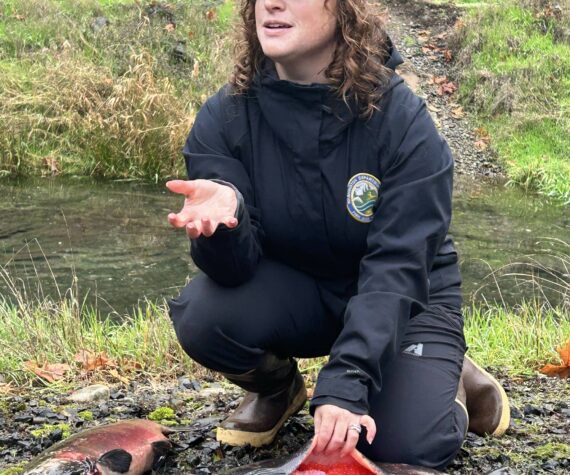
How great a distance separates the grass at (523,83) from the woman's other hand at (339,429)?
10.8 metres

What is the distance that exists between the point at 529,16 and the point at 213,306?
600 inches

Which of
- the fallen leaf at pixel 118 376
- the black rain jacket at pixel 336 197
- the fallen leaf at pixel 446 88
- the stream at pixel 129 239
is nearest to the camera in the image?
the black rain jacket at pixel 336 197

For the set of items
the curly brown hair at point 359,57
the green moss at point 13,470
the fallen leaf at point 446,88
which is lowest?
the fallen leaf at point 446,88

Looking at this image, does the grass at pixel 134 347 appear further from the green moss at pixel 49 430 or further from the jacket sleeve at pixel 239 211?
the jacket sleeve at pixel 239 211

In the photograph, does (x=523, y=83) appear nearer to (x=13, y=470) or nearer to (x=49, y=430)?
(x=49, y=430)

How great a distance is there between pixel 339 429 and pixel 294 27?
1292mm

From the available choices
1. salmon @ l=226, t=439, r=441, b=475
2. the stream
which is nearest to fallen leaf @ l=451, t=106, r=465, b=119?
the stream

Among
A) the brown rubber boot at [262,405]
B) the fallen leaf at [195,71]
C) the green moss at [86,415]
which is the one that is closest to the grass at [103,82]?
the fallen leaf at [195,71]

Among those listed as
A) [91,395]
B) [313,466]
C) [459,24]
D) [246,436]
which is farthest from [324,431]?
[459,24]

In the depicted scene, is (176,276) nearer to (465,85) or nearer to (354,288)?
(354,288)

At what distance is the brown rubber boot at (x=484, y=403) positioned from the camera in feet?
12.1

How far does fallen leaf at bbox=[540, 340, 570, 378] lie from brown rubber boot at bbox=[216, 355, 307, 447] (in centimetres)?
173

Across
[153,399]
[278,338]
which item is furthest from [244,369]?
[153,399]

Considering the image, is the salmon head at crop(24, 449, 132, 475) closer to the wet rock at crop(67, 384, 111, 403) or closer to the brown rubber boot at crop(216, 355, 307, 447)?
the brown rubber boot at crop(216, 355, 307, 447)
